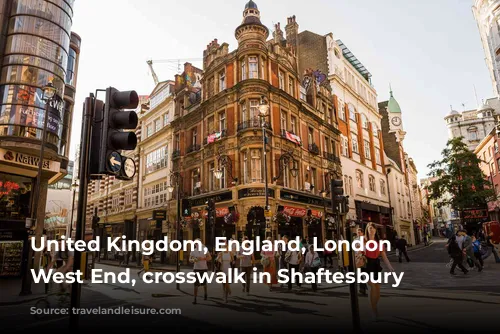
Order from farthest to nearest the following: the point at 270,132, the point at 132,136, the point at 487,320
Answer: the point at 270,132 → the point at 487,320 → the point at 132,136

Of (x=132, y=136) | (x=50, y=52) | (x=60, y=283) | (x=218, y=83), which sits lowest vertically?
(x=60, y=283)

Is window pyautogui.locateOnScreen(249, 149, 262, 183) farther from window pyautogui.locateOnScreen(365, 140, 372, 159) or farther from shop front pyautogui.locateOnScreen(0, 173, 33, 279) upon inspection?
window pyautogui.locateOnScreen(365, 140, 372, 159)

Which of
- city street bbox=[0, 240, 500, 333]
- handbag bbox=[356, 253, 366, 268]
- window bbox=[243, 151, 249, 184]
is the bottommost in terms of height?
city street bbox=[0, 240, 500, 333]

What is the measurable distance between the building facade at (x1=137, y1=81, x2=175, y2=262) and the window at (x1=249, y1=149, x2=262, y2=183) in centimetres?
1128

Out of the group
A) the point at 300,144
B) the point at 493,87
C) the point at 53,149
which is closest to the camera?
the point at 53,149

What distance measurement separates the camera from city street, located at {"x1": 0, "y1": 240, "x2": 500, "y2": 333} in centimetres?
642

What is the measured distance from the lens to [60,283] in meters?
8.84

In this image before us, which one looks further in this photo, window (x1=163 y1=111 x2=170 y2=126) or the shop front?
window (x1=163 y1=111 x2=170 y2=126)

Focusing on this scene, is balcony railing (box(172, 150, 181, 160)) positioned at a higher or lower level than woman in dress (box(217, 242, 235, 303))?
higher

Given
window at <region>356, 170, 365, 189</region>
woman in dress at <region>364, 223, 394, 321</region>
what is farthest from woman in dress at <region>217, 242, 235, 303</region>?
window at <region>356, 170, 365, 189</region>

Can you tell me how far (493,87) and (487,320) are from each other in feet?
204

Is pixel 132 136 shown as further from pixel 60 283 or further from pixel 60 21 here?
pixel 60 21

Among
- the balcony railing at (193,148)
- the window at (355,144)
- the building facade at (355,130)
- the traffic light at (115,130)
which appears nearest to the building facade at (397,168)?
the building facade at (355,130)

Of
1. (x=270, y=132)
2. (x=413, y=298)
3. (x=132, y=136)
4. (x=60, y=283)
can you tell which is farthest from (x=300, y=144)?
(x=132, y=136)
